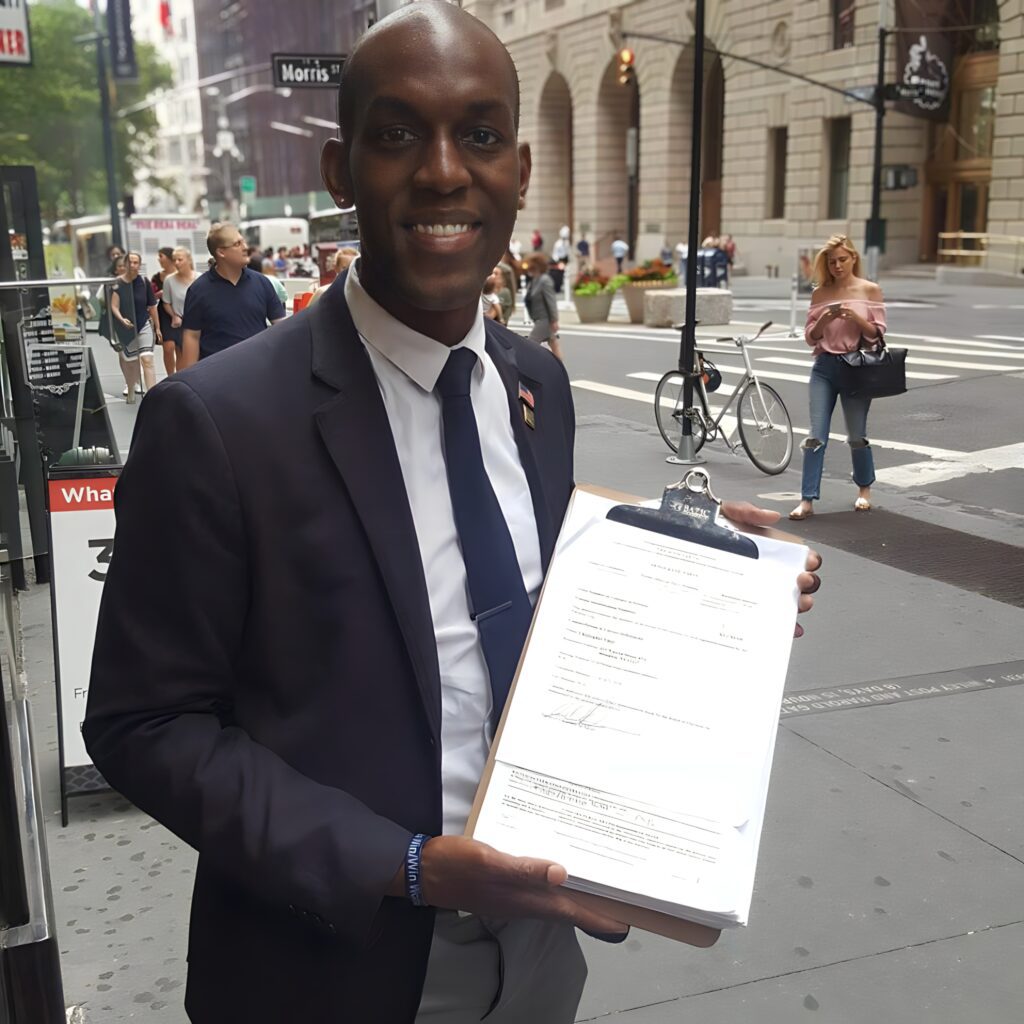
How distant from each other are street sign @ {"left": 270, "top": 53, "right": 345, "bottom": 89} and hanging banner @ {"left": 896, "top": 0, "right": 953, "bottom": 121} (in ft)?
88.9

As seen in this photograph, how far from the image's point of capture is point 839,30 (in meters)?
38.3

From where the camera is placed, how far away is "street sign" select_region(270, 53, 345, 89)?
11680 mm

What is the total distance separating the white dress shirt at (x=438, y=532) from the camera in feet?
5.18

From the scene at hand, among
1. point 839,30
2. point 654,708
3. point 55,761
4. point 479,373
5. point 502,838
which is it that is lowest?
point 55,761

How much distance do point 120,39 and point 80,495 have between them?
128ft

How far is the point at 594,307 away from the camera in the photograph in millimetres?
27219

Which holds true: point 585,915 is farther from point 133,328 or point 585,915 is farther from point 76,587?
point 133,328

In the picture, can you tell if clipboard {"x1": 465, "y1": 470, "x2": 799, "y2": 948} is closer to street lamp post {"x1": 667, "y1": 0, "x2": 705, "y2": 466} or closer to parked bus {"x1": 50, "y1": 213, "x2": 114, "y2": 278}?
street lamp post {"x1": 667, "y1": 0, "x2": 705, "y2": 466}

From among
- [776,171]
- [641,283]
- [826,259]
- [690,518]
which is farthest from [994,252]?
[690,518]

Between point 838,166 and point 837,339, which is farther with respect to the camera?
point 838,166

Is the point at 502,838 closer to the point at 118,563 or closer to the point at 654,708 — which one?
the point at 654,708

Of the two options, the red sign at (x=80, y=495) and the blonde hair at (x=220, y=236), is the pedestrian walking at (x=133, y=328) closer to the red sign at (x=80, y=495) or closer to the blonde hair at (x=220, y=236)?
the blonde hair at (x=220, y=236)

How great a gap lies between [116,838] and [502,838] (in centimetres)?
333

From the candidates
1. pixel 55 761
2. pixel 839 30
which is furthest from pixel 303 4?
pixel 55 761
